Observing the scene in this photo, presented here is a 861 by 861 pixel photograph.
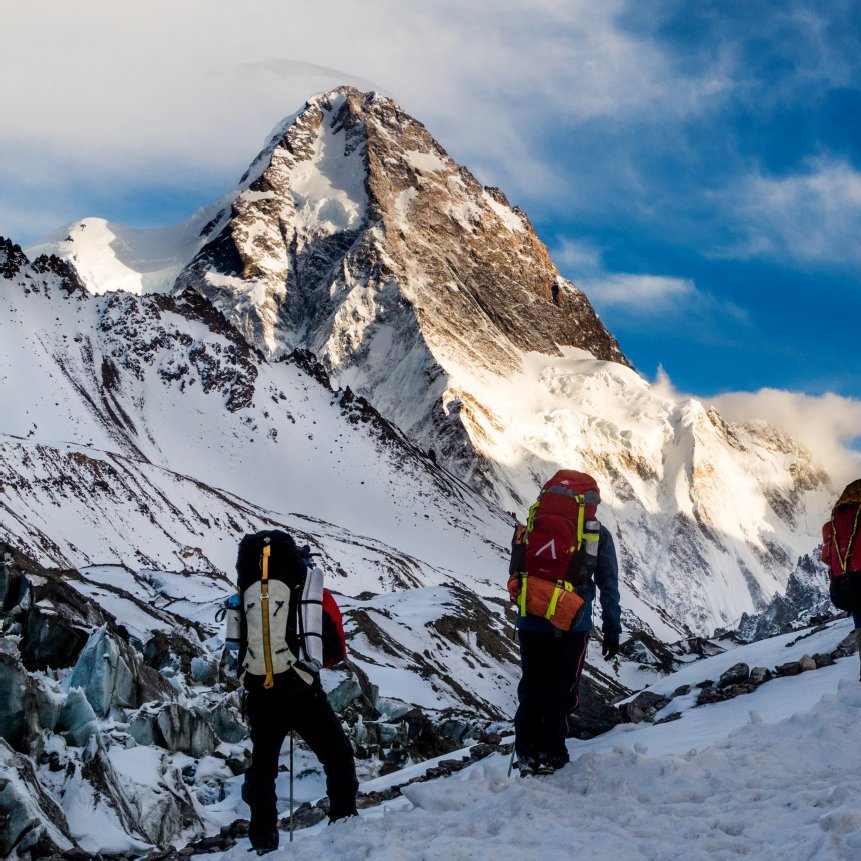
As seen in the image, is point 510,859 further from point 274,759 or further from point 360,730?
point 360,730

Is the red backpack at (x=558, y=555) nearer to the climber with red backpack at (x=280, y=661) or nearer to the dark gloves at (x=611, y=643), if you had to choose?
the dark gloves at (x=611, y=643)

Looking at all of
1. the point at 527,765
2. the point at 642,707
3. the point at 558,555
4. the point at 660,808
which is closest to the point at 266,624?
the point at 558,555

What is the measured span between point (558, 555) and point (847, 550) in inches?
153

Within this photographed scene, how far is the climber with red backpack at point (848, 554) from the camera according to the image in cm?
1064

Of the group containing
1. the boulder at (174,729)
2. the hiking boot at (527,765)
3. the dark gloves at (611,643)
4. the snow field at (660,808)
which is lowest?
the snow field at (660,808)

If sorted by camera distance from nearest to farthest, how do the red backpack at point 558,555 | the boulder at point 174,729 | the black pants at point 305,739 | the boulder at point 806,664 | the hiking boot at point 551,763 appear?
the black pants at point 305,739 → the hiking boot at point 551,763 → the red backpack at point 558,555 → the boulder at point 806,664 → the boulder at point 174,729

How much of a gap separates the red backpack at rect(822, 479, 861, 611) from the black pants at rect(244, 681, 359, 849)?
5728mm

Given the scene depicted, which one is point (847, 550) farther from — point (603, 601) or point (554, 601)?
point (554, 601)

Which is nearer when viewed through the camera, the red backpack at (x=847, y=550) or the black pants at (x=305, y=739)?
the black pants at (x=305, y=739)

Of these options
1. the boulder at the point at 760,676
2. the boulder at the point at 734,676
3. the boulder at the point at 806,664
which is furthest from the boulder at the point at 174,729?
the boulder at the point at 806,664

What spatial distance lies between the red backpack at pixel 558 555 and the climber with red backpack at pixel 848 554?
10.7ft

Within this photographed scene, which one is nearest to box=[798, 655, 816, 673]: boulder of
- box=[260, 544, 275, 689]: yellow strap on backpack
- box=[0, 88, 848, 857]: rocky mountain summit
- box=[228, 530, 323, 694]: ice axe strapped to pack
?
box=[0, 88, 848, 857]: rocky mountain summit

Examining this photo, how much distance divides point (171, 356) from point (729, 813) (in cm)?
14111

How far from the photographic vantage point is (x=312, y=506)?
410 ft
